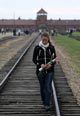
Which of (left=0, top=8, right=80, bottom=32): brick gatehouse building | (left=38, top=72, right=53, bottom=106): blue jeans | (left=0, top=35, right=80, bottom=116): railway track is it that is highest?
(left=38, top=72, right=53, bottom=106): blue jeans

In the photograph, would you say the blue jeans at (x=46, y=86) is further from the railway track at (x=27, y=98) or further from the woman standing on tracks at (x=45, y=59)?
the railway track at (x=27, y=98)

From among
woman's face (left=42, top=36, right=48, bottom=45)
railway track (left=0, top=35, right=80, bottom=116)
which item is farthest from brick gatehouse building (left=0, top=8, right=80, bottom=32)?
woman's face (left=42, top=36, right=48, bottom=45)

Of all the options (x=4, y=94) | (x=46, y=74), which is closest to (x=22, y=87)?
(x=4, y=94)

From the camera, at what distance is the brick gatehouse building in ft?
572

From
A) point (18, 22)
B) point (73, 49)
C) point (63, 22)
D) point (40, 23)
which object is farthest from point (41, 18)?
point (73, 49)

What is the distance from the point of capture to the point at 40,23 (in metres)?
173

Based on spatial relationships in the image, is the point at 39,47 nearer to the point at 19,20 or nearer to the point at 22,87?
the point at 22,87

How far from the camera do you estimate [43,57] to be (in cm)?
970

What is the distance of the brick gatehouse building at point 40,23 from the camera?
572 ft

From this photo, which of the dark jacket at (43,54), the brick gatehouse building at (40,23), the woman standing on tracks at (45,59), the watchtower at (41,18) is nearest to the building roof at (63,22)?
the brick gatehouse building at (40,23)

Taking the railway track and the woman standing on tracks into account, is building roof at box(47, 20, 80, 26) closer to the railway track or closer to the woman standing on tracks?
the railway track

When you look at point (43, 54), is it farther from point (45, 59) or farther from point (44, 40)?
point (44, 40)

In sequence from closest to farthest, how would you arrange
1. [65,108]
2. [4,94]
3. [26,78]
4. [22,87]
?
[65,108] → [4,94] → [22,87] → [26,78]

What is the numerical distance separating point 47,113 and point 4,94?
2567mm
